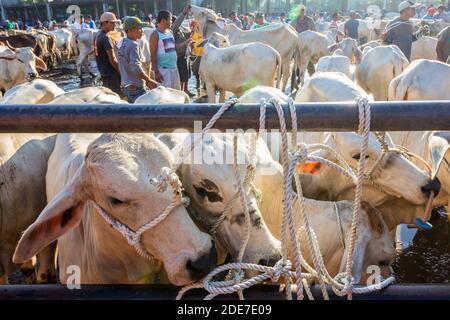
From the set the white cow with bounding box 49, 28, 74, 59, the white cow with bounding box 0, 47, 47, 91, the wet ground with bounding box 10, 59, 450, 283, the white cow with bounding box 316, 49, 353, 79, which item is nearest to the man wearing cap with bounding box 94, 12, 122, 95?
the wet ground with bounding box 10, 59, 450, 283

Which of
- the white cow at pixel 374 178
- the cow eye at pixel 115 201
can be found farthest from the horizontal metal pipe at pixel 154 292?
the white cow at pixel 374 178

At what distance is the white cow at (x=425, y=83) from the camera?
5238 mm

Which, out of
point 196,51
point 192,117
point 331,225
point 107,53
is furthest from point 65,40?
point 192,117

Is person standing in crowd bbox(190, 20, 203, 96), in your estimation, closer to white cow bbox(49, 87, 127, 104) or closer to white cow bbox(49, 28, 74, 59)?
white cow bbox(49, 87, 127, 104)

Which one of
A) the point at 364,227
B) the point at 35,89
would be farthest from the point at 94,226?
the point at 35,89

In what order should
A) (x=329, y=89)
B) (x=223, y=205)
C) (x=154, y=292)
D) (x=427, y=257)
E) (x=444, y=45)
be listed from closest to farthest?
(x=154, y=292) < (x=223, y=205) < (x=427, y=257) < (x=329, y=89) < (x=444, y=45)

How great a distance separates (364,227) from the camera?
8.20ft

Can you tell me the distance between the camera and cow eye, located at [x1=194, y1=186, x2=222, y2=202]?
1.91 m

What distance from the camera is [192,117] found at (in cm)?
140

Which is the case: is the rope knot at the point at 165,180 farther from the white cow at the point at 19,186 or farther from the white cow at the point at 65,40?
the white cow at the point at 65,40

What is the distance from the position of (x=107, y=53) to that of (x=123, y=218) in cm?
591

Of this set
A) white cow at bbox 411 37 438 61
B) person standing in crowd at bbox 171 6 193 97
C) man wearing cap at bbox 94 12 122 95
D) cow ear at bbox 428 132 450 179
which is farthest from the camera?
white cow at bbox 411 37 438 61

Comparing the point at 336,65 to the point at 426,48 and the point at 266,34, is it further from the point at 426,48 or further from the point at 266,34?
the point at 426,48

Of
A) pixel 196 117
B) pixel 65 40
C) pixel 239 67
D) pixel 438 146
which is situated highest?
pixel 196 117
